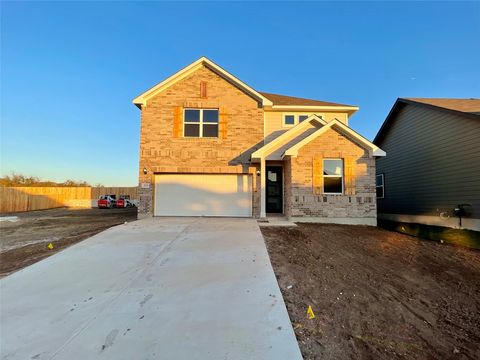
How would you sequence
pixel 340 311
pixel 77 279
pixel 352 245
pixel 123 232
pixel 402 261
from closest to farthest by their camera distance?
1. pixel 340 311
2. pixel 77 279
3. pixel 402 261
4. pixel 352 245
5. pixel 123 232

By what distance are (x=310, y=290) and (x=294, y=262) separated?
3.97 feet

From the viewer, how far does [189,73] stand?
41.9ft

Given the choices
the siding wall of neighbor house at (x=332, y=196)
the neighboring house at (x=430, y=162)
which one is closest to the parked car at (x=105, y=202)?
the siding wall of neighbor house at (x=332, y=196)

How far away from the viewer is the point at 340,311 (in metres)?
3.93

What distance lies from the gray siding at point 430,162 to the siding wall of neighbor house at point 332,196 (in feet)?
10.4

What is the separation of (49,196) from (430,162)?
34860mm

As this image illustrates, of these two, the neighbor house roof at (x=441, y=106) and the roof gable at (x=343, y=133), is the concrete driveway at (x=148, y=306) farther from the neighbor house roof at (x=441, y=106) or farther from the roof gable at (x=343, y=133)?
the neighbor house roof at (x=441, y=106)

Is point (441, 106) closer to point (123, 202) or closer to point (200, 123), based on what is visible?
point (200, 123)

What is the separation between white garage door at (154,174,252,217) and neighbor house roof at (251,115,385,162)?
1619mm

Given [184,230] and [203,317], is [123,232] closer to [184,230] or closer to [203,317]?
[184,230]

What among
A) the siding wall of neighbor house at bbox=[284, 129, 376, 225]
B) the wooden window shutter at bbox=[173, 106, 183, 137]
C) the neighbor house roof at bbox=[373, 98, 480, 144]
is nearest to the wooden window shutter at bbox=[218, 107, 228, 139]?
the wooden window shutter at bbox=[173, 106, 183, 137]

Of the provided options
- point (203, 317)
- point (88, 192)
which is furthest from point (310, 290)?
point (88, 192)

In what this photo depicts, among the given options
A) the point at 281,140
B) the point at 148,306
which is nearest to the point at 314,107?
the point at 281,140

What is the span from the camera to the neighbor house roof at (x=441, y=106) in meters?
10.2
